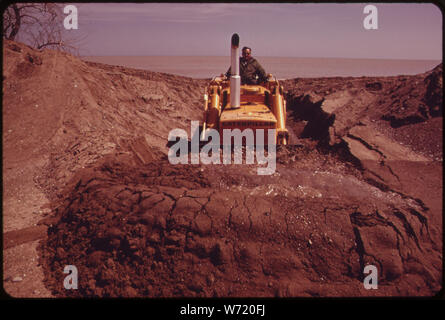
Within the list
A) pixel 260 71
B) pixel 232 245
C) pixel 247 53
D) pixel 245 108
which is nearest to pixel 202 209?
pixel 232 245

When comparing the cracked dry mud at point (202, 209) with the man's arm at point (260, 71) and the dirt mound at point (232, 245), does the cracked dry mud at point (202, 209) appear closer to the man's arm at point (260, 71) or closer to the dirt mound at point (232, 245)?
the dirt mound at point (232, 245)

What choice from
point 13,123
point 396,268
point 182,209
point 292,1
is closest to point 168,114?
point 13,123

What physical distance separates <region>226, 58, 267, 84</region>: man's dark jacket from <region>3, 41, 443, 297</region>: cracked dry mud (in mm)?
1725

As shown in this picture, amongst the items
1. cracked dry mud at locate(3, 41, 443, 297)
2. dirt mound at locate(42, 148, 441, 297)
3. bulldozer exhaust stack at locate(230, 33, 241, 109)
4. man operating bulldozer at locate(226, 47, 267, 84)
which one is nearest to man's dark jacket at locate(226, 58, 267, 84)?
man operating bulldozer at locate(226, 47, 267, 84)

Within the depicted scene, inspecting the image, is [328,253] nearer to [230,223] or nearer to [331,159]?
[230,223]

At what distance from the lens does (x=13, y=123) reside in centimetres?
466

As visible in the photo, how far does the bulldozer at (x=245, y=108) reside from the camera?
5277mm

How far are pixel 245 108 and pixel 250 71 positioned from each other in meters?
1.01

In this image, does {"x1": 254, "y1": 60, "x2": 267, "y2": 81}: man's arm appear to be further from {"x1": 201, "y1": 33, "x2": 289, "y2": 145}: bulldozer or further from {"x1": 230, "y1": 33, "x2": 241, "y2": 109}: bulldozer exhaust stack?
{"x1": 230, "y1": 33, "x2": 241, "y2": 109}: bulldozer exhaust stack

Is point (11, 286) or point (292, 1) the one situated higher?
point (292, 1)

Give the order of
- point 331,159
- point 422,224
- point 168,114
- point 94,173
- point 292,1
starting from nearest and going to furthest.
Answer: point 292,1 → point 422,224 → point 94,173 → point 331,159 → point 168,114

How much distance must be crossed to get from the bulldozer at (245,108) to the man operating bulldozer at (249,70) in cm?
12

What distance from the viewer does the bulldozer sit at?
5277 mm

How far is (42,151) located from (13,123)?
68 cm
